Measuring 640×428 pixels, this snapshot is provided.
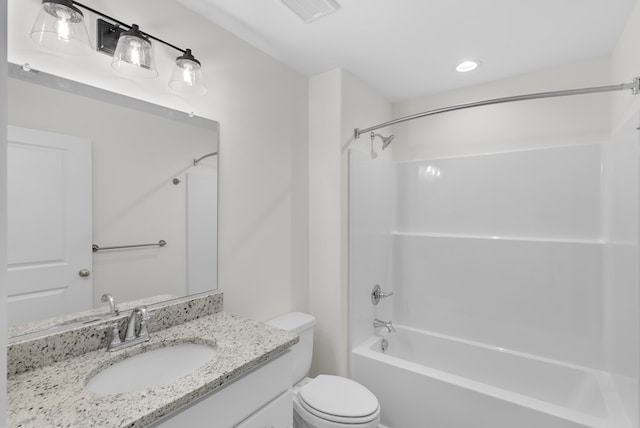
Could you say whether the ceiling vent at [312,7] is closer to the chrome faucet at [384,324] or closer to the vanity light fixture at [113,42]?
the vanity light fixture at [113,42]

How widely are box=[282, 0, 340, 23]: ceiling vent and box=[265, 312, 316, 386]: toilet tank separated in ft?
5.67

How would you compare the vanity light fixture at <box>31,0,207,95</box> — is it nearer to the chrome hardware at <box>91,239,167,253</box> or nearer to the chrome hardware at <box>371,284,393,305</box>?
the chrome hardware at <box>91,239,167,253</box>

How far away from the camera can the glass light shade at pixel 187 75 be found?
4.73 ft

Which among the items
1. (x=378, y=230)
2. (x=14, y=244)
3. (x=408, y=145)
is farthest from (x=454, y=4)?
(x=14, y=244)

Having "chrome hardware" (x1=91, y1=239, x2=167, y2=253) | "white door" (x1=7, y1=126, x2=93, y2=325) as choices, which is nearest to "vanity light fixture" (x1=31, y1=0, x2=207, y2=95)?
"white door" (x1=7, y1=126, x2=93, y2=325)

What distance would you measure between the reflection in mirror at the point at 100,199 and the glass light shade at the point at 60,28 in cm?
12

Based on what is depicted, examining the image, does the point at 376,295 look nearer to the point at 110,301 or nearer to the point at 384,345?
the point at 384,345

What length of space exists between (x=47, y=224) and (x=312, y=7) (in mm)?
1475

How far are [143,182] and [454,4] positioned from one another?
170 cm

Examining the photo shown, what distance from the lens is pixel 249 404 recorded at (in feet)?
3.72

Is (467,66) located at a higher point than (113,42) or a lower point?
higher

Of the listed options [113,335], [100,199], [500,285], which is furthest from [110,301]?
[500,285]

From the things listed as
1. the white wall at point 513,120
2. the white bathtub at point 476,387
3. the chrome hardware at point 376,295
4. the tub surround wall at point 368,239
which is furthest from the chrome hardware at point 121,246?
the white wall at point 513,120

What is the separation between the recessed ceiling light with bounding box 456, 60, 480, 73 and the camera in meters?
2.12
